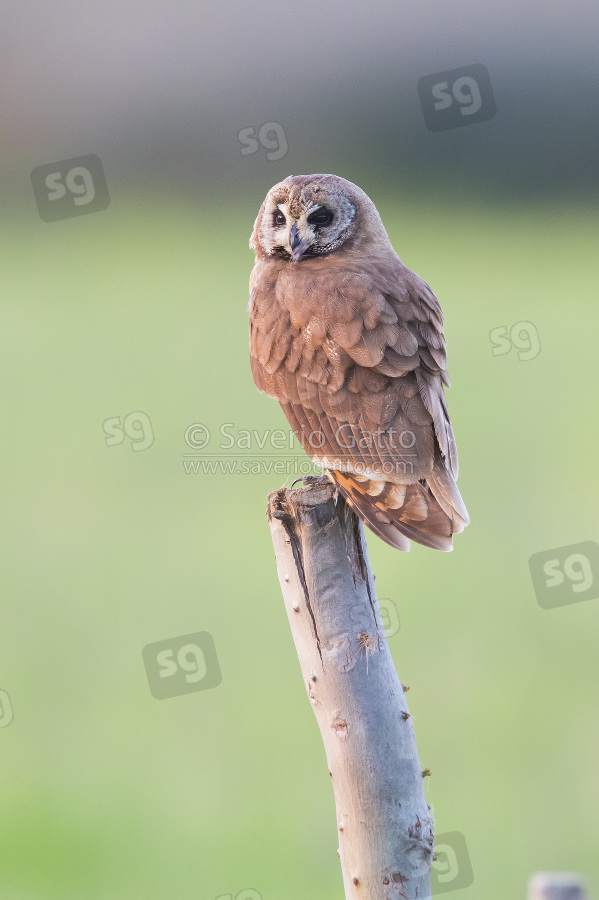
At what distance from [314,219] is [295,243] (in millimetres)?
124

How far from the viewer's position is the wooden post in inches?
63.7

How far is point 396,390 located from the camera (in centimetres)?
254

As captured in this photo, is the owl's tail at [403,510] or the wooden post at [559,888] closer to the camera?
the wooden post at [559,888]

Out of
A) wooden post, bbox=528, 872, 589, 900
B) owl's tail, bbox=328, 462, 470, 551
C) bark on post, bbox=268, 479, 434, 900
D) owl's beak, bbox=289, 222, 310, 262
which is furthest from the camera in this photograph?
owl's beak, bbox=289, 222, 310, 262

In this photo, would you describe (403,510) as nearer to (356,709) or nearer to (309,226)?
(356,709)

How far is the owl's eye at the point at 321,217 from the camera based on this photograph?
2.78 meters

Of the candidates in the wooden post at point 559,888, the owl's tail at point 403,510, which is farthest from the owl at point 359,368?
the wooden post at point 559,888

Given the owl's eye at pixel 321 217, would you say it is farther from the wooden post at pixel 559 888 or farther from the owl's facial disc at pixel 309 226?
the wooden post at pixel 559 888

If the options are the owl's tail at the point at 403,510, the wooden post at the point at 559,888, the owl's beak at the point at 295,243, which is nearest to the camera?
the wooden post at the point at 559,888

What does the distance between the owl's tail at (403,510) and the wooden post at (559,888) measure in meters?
0.91

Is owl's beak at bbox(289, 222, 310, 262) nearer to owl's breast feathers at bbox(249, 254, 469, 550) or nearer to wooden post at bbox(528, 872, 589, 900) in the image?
owl's breast feathers at bbox(249, 254, 469, 550)

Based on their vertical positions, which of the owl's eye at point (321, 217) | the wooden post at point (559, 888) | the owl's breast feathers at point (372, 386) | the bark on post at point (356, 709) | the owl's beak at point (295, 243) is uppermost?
the owl's eye at point (321, 217)

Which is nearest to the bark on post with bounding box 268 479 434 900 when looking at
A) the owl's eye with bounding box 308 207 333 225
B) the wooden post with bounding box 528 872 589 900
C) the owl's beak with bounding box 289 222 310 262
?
the wooden post with bounding box 528 872 589 900

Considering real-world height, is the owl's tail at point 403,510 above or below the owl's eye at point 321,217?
below
